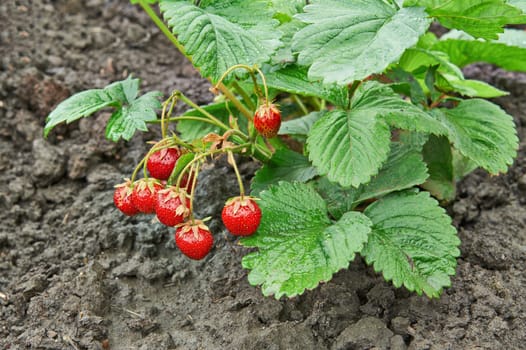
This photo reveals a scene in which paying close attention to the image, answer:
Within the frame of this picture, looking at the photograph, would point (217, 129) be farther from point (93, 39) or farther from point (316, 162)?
point (93, 39)

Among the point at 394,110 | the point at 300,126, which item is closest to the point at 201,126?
the point at 300,126

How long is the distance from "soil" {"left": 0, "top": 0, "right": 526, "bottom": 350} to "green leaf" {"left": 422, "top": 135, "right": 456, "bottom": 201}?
0.57ft

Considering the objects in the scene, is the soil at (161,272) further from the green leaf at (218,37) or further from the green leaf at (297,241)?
the green leaf at (218,37)

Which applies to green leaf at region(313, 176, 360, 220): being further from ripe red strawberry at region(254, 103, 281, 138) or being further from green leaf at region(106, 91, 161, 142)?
green leaf at region(106, 91, 161, 142)

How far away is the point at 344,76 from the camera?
5.57 ft

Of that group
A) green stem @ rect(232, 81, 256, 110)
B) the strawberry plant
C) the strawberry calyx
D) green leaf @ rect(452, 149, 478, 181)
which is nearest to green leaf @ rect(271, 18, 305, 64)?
the strawberry plant

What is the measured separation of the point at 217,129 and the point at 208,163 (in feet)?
0.75

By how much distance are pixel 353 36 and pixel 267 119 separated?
1.13 feet

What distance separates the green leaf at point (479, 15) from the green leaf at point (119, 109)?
2.98ft

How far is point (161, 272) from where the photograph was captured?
7.58 feet

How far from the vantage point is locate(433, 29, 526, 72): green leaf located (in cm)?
253

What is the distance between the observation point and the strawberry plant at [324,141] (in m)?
1.80

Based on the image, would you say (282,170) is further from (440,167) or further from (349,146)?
(440,167)

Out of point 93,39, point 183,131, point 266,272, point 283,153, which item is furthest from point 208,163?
point 93,39
